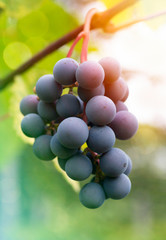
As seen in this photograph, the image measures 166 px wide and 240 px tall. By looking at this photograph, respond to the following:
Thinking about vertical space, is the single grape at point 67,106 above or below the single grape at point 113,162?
above

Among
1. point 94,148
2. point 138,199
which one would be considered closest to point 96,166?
point 94,148

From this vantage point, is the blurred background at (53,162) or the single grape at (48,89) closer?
the single grape at (48,89)

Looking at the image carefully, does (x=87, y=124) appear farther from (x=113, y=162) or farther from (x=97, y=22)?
(x=97, y=22)

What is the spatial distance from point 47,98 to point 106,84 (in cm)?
11

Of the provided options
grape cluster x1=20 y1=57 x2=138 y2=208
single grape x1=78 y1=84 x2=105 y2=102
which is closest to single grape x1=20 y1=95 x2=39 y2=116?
grape cluster x1=20 y1=57 x2=138 y2=208

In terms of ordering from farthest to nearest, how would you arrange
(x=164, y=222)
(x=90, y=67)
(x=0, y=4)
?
(x=164, y=222), (x=0, y=4), (x=90, y=67)

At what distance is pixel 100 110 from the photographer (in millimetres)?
397

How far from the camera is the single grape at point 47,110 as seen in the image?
0.47 m

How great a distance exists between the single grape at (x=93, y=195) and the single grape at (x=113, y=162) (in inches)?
1.5

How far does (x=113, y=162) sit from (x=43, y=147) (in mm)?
138

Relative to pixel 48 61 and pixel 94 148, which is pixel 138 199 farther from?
pixel 94 148

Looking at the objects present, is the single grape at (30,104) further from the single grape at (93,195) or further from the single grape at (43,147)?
the single grape at (93,195)

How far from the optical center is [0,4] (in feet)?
2.63

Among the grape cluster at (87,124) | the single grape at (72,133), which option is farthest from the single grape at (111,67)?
the single grape at (72,133)
